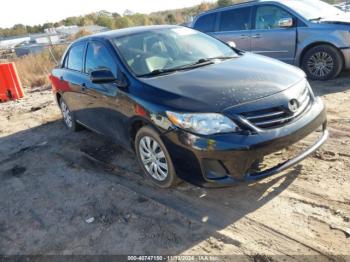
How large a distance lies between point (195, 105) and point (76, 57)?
309cm

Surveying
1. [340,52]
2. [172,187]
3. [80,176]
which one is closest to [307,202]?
[172,187]

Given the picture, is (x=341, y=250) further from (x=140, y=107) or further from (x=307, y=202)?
(x=140, y=107)

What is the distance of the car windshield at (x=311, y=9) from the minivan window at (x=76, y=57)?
15.4 feet

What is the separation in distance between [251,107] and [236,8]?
5.98 m

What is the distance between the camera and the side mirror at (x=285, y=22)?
7.71 meters

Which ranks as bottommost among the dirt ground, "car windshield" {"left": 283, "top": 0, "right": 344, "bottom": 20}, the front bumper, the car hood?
the dirt ground

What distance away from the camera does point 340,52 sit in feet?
23.7

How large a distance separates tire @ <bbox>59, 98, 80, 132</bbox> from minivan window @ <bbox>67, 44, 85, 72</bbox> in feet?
2.88

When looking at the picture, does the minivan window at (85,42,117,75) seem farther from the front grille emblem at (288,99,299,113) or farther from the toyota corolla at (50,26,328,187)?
the front grille emblem at (288,99,299,113)

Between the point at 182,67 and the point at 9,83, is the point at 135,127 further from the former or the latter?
the point at 9,83

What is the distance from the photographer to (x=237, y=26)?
8.70 m

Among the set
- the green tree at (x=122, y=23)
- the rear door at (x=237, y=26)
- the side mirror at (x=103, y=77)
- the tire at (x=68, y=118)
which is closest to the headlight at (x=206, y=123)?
the side mirror at (x=103, y=77)

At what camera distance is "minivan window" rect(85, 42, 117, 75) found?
4.53m

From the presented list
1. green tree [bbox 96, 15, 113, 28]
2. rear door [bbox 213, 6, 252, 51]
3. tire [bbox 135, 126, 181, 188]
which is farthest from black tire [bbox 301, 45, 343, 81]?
green tree [bbox 96, 15, 113, 28]
